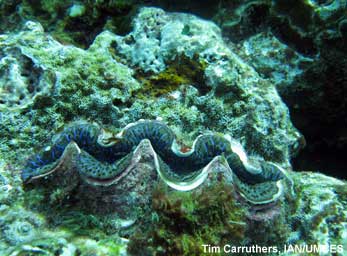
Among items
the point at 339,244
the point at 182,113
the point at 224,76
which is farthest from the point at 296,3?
the point at 339,244

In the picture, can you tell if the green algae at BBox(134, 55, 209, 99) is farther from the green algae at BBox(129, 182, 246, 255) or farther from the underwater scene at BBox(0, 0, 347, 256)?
the green algae at BBox(129, 182, 246, 255)

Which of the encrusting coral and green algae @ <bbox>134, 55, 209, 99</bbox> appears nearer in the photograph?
the encrusting coral

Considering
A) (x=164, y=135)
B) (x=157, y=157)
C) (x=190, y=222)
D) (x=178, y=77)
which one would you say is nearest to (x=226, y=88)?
(x=178, y=77)

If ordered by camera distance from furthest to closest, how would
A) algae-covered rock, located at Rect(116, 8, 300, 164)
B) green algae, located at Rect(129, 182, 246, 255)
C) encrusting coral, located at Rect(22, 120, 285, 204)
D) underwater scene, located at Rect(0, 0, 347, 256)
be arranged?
algae-covered rock, located at Rect(116, 8, 300, 164)
encrusting coral, located at Rect(22, 120, 285, 204)
underwater scene, located at Rect(0, 0, 347, 256)
green algae, located at Rect(129, 182, 246, 255)

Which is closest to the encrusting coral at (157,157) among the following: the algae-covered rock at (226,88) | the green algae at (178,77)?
the algae-covered rock at (226,88)

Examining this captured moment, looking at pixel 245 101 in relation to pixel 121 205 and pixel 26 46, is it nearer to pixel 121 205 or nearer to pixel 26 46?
pixel 121 205

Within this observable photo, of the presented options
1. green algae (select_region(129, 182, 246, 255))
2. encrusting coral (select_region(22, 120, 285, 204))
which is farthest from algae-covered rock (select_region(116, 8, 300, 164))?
green algae (select_region(129, 182, 246, 255))
